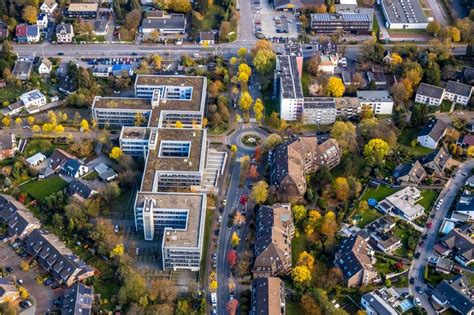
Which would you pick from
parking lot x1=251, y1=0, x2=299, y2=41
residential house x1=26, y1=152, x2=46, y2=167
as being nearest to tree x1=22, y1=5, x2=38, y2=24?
residential house x1=26, y1=152, x2=46, y2=167

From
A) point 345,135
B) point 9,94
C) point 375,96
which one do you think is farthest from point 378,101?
point 9,94

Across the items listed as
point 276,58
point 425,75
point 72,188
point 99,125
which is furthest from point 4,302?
point 425,75

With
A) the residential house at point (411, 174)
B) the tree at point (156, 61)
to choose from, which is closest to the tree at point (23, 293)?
the tree at point (156, 61)

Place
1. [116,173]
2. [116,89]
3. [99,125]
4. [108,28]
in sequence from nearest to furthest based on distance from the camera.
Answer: [116,173]
[99,125]
[116,89]
[108,28]

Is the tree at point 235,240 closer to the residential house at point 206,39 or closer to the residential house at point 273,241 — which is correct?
the residential house at point 273,241

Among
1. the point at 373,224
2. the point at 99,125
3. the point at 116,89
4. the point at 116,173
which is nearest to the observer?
the point at 373,224

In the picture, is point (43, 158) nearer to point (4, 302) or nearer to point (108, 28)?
point (4, 302)
